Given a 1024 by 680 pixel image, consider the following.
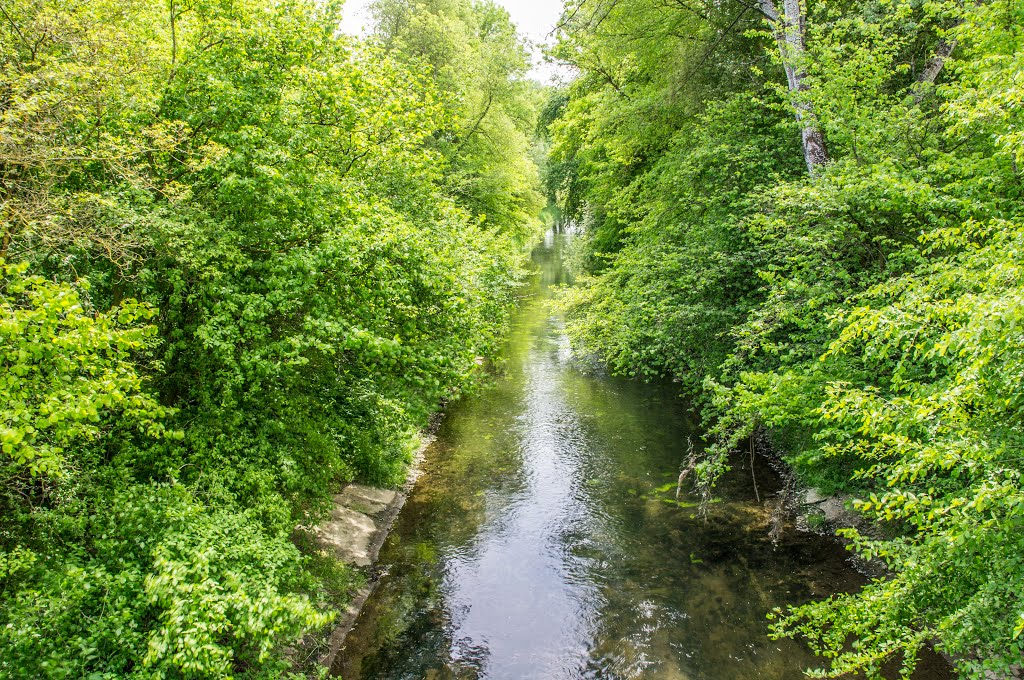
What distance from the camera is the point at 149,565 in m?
6.66

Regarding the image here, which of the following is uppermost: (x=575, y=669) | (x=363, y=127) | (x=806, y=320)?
(x=363, y=127)

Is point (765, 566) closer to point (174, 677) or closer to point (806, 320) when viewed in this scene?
point (806, 320)

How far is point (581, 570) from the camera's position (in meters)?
12.2

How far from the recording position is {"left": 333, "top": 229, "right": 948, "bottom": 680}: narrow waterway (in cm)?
986

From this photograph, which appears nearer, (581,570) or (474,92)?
(581,570)

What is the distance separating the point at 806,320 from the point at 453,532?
28.8 feet

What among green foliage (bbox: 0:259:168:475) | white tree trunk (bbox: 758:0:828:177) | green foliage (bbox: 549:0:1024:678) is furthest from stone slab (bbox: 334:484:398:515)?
white tree trunk (bbox: 758:0:828:177)

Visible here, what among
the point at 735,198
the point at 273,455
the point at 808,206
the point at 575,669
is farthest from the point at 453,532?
the point at 735,198

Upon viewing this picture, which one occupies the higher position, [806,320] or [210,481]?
[806,320]

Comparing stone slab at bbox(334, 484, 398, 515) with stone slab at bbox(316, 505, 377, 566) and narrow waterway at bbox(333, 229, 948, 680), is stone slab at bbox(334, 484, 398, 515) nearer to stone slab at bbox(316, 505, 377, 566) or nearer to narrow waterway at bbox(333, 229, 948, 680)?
stone slab at bbox(316, 505, 377, 566)

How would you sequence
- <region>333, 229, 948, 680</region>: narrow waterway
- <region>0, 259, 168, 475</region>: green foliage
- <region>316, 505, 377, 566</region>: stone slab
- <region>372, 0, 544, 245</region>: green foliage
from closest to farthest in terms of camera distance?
<region>0, 259, 168, 475</region>: green foliage < <region>333, 229, 948, 680</region>: narrow waterway < <region>316, 505, 377, 566</region>: stone slab < <region>372, 0, 544, 245</region>: green foliage

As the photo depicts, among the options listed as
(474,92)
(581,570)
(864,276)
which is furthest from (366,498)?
(474,92)

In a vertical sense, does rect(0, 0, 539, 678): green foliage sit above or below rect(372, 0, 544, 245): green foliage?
below

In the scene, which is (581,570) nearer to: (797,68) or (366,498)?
(366,498)
